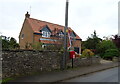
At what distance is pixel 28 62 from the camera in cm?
914

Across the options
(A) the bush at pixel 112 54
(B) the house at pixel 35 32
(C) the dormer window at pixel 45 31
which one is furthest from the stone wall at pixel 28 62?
(C) the dormer window at pixel 45 31

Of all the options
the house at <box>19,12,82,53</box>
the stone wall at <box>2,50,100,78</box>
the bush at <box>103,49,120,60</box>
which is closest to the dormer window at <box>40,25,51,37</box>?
the house at <box>19,12,82,53</box>

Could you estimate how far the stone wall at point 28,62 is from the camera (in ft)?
26.3

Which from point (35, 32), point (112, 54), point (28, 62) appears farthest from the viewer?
point (35, 32)

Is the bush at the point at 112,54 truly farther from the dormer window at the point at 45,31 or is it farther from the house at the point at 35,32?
the dormer window at the point at 45,31

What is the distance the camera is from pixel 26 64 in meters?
9.04

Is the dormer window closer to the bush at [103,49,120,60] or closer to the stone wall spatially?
the bush at [103,49,120,60]

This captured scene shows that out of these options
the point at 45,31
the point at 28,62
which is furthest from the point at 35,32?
the point at 28,62

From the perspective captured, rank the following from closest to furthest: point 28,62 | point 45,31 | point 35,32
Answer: point 28,62 → point 35,32 → point 45,31

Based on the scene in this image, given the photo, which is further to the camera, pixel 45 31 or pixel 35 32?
pixel 45 31

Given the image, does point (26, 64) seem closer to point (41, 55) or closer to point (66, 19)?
point (41, 55)

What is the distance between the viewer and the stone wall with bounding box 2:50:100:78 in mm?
8030

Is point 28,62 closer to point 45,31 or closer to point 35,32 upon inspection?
point 35,32

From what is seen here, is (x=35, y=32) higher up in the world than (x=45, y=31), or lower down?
lower down
